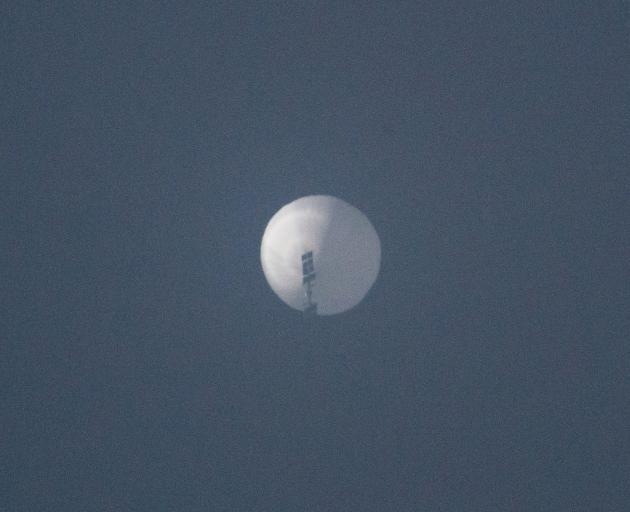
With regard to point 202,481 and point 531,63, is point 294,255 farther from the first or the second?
point 531,63

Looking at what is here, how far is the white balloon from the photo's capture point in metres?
5.13

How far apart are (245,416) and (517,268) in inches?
101

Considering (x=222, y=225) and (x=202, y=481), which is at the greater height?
(x=222, y=225)

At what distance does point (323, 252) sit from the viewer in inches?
201

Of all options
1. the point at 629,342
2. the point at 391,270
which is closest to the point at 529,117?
the point at 391,270

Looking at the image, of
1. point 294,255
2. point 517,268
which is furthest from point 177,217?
point 517,268

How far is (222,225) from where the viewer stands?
5250 millimetres

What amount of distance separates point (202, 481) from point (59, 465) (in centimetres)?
119

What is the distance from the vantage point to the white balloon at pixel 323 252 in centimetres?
513

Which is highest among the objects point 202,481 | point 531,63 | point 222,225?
point 531,63

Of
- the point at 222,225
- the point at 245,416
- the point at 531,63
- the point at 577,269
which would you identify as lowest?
the point at 245,416

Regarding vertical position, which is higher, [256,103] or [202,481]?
[256,103]

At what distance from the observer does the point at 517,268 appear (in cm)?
539

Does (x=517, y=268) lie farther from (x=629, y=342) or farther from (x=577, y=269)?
(x=629, y=342)
